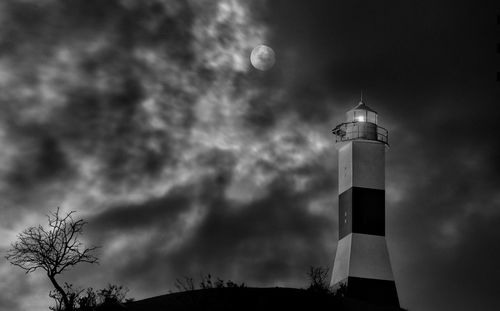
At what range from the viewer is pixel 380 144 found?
59.0 meters

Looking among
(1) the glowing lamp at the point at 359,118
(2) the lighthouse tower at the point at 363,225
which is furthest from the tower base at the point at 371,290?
(1) the glowing lamp at the point at 359,118

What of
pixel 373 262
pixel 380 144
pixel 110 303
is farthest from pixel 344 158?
pixel 110 303

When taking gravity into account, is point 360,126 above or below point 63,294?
above

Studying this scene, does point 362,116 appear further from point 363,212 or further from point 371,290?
point 371,290

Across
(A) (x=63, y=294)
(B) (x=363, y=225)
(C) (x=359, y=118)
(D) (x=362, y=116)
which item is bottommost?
(A) (x=63, y=294)

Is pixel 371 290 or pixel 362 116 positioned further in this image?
pixel 362 116

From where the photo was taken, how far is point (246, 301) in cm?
4800

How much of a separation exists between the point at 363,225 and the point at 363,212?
766mm

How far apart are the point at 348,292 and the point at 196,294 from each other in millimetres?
9766

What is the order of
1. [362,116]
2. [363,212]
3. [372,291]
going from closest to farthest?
[372,291] < [363,212] < [362,116]

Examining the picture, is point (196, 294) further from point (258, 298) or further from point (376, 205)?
point (376, 205)

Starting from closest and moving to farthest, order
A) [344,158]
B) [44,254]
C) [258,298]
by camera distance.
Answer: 1. [44,254]
2. [258,298]
3. [344,158]

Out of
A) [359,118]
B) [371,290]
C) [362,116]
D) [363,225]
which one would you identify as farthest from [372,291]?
[362,116]

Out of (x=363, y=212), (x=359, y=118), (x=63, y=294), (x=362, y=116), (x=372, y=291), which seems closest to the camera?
(x=63, y=294)
